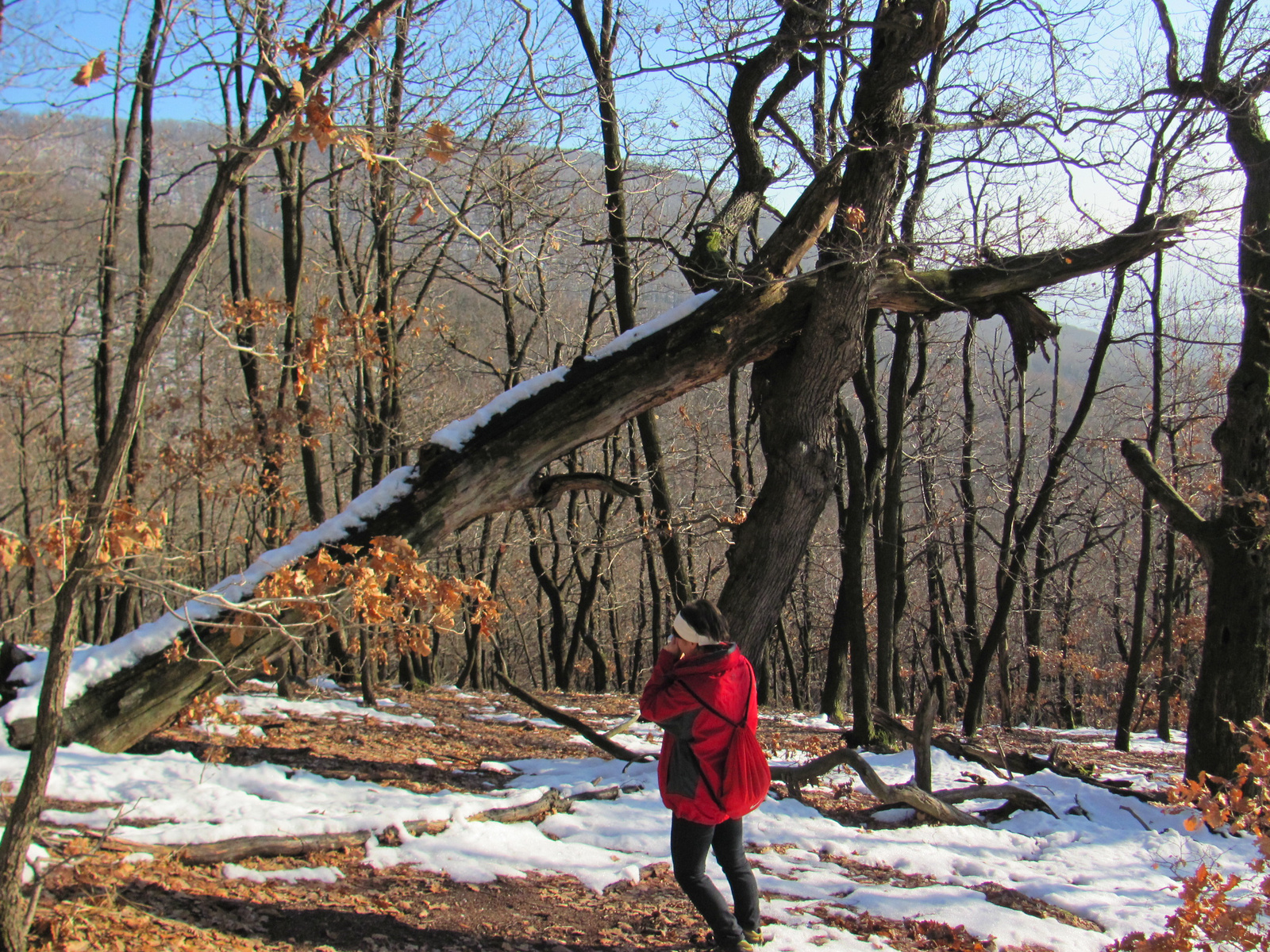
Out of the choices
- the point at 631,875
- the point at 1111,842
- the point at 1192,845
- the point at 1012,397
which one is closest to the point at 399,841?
the point at 631,875

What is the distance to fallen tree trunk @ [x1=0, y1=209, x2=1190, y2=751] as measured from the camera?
5.86 m

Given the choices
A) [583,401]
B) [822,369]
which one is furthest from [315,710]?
[822,369]

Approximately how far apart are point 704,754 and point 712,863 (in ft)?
5.65

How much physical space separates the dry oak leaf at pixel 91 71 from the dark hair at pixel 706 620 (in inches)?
106

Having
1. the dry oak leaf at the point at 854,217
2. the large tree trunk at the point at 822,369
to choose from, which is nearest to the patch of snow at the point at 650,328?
the large tree trunk at the point at 822,369

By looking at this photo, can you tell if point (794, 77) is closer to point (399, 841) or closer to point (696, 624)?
point (696, 624)

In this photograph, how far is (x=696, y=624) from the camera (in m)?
3.44

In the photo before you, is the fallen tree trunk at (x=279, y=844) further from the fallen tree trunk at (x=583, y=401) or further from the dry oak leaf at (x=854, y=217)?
the dry oak leaf at (x=854, y=217)

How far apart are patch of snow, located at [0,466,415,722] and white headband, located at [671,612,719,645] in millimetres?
2641

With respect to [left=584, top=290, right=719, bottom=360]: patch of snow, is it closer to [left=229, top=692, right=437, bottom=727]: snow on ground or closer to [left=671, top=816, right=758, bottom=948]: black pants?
[left=671, top=816, right=758, bottom=948]: black pants

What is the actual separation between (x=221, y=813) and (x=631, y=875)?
227 cm

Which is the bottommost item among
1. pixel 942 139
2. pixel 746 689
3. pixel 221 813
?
pixel 221 813

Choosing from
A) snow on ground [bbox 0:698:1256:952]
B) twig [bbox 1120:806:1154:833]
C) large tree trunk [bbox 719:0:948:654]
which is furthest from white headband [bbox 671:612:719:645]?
twig [bbox 1120:806:1154:833]

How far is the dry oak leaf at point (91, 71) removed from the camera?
2252 millimetres
